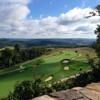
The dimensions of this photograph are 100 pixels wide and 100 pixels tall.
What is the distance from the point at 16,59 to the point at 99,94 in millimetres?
65302

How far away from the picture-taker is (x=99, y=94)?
5348 mm

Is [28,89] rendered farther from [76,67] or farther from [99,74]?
[76,67]

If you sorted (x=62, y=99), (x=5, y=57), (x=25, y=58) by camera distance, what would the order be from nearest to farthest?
1. (x=62, y=99)
2. (x=5, y=57)
3. (x=25, y=58)

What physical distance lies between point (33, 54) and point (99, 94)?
79049mm

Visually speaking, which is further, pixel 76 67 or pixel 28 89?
pixel 76 67

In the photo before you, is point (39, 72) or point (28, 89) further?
point (39, 72)

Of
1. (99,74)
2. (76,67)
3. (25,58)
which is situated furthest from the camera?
(25,58)

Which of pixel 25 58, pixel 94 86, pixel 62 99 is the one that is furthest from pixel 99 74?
pixel 25 58

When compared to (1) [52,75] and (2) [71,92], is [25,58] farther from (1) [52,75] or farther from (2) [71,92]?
(2) [71,92]

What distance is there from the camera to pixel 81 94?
5.23m

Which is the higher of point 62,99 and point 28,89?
point 62,99

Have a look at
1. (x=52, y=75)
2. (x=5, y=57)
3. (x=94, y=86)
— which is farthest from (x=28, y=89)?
(x=5, y=57)

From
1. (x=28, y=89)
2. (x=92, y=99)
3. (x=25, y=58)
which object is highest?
(x=92, y=99)

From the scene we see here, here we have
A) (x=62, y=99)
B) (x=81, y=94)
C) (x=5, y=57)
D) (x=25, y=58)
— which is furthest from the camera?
(x=25, y=58)
